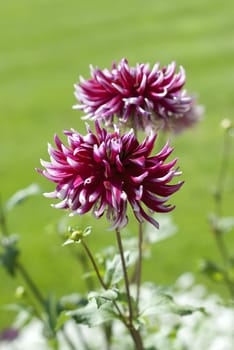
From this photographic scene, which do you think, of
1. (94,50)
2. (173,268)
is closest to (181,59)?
(94,50)

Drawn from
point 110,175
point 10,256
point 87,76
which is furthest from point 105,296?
point 87,76

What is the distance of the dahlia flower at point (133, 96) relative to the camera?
154 centimetres

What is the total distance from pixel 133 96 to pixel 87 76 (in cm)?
416

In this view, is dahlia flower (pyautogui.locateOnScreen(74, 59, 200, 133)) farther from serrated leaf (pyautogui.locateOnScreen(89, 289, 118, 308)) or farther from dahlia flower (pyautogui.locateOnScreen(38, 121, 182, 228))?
serrated leaf (pyautogui.locateOnScreen(89, 289, 118, 308))

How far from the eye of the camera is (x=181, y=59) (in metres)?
5.93

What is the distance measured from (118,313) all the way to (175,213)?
238cm

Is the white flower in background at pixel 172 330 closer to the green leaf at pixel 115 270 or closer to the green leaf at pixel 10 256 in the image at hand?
the green leaf at pixel 115 270

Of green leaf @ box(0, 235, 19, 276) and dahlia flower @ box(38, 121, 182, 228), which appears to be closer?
dahlia flower @ box(38, 121, 182, 228)

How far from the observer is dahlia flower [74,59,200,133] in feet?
5.04

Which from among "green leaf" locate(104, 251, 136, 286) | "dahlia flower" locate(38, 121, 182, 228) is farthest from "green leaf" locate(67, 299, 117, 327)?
"dahlia flower" locate(38, 121, 182, 228)

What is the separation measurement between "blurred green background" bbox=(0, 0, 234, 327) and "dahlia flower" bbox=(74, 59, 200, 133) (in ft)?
2.00

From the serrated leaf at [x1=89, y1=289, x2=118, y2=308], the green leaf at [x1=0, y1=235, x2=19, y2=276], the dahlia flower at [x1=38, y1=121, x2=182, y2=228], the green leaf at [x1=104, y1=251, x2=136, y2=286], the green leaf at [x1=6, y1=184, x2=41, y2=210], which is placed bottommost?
the serrated leaf at [x1=89, y1=289, x2=118, y2=308]

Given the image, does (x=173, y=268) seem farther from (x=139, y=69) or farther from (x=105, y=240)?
(x=139, y=69)

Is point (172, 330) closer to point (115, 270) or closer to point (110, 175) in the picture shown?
point (115, 270)
